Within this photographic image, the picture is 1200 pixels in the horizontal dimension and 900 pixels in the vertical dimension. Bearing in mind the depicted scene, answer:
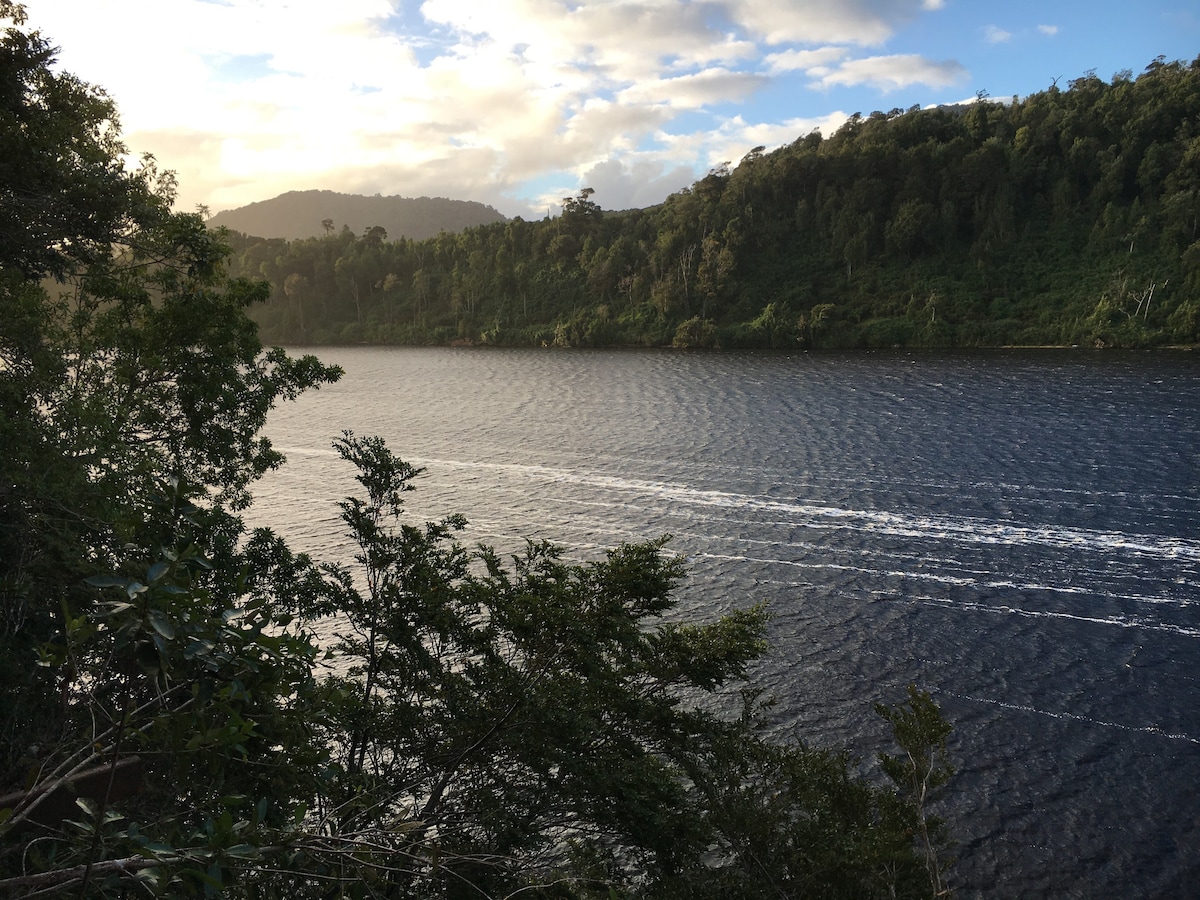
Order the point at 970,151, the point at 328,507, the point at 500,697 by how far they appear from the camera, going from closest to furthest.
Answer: the point at 500,697
the point at 328,507
the point at 970,151

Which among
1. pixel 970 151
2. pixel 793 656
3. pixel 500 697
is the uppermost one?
pixel 970 151

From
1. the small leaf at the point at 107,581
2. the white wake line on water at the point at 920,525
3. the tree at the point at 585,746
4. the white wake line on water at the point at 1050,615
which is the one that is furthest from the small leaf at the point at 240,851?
the white wake line on water at the point at 920,525

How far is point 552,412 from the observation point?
222 ft

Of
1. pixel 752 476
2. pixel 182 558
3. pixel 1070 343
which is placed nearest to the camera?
pixel 182 558

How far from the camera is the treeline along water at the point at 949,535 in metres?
19.9

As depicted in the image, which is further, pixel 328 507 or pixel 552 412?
pixel 552 412

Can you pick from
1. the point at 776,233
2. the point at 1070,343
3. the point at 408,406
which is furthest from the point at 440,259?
the point at 1070,343

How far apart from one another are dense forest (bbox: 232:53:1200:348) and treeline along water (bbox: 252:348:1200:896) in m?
25.6

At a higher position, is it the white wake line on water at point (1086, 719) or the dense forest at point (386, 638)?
the dense forest at point (386, 638)

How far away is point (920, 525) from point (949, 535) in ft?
4.99

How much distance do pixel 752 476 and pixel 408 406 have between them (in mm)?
40178

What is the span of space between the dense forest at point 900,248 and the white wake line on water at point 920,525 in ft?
218

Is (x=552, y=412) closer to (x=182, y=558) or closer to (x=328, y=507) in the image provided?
(x=328, y=507)

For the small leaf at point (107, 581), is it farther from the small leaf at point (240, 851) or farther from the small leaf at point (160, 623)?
the small leaf at point (240, 851)
